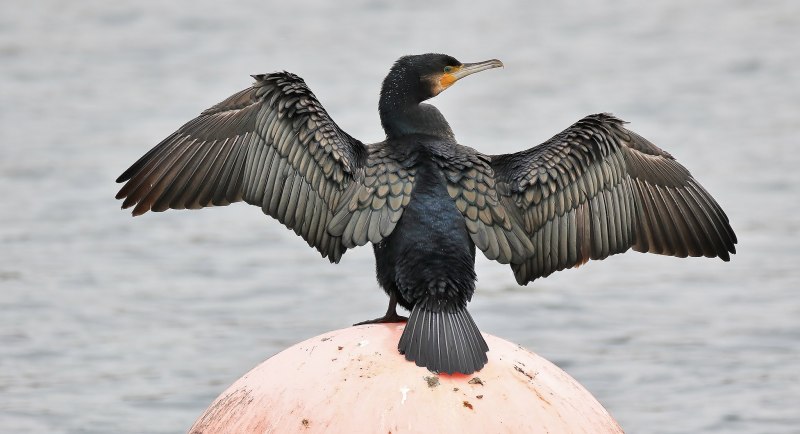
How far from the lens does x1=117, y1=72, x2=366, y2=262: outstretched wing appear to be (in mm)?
6961

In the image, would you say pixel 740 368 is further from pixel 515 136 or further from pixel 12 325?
pixel 12 325

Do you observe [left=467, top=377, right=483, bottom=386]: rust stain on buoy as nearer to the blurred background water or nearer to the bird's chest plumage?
the bird's chest plumage

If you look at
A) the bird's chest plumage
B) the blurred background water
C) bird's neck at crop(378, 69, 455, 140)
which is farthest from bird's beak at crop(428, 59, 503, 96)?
the blurred background water

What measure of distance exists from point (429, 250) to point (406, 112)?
1.02 metres

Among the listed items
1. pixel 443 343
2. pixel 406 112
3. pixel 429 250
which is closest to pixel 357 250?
pixel 406 112

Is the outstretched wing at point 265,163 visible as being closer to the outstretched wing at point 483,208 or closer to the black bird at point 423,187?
the black bird at point 423,187

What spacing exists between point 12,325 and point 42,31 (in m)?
8.01

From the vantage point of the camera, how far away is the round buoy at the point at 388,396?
559 cm

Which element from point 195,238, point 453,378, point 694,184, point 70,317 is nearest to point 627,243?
point 694,184

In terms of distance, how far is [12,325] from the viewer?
38.7 feet

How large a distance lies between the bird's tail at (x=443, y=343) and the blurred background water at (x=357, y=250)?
14.2 feet

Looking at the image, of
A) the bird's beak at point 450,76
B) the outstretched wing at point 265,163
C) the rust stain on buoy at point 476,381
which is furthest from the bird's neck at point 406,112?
the rust stain on buoy at point 476,381

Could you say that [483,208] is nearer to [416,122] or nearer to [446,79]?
[416,122]

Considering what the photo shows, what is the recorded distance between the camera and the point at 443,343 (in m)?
5.83
